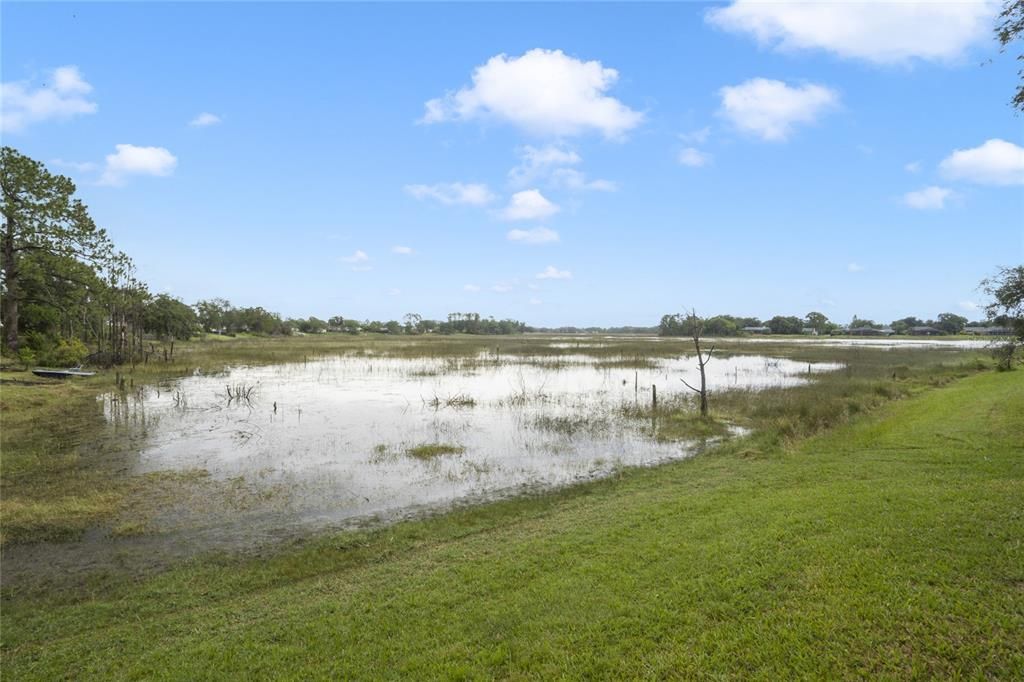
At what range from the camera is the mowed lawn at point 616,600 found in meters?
4.16

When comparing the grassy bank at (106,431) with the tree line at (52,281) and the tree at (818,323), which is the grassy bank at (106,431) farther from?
the tree at (818,323)

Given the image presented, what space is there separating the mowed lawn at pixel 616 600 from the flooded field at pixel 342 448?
1.73m

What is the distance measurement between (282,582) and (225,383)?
25176mm

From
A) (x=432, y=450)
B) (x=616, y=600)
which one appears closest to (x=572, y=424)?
(x=432, y=450)

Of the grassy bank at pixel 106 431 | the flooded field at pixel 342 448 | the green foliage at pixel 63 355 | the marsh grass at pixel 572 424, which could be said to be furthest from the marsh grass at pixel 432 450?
the green foliage at pixel 63 355

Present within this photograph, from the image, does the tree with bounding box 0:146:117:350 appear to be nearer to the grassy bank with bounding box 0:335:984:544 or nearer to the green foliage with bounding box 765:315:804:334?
the grassy bank with bounding box 0:335:984:544

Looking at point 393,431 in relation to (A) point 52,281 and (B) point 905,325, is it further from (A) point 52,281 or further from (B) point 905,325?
(B) point 905,325

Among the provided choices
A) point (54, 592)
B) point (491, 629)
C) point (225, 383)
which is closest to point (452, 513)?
point (491, 629)

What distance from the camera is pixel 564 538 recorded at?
290 inches

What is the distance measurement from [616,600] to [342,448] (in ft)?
38.0

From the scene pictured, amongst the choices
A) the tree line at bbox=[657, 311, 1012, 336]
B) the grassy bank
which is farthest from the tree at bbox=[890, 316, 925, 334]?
the grassy bank

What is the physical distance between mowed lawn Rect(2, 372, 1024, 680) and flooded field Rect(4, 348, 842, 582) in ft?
5.68

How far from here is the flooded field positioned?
9.17 meters

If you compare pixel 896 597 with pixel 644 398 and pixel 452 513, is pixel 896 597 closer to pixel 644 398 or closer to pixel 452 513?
pixel 452 513
